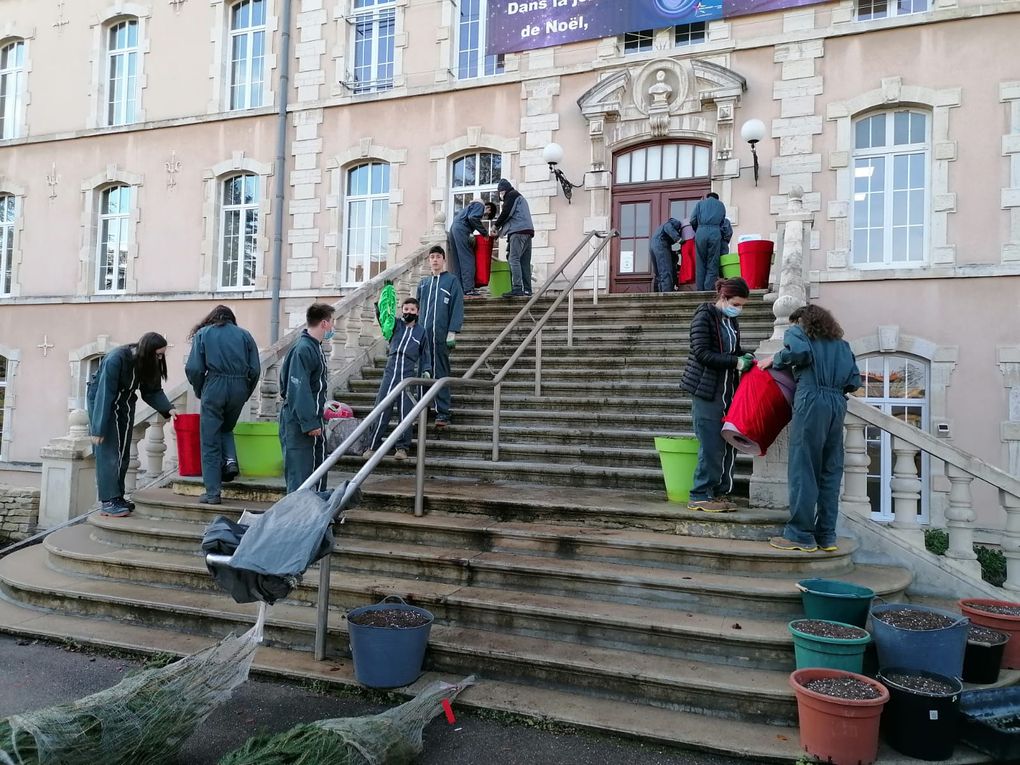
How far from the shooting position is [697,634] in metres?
4.04

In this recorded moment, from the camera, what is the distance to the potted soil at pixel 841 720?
324cm

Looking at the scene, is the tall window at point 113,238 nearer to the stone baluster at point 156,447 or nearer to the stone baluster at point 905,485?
the stone baluster at point 156,447

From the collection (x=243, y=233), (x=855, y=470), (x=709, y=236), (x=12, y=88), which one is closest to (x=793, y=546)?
(x=855, y=470)

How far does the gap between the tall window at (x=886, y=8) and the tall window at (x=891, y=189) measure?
4.79 feet

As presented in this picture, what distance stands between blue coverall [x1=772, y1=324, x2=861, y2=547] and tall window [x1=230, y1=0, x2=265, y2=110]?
13.5 meters

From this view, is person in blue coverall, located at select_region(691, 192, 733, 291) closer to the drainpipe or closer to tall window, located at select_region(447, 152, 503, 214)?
tall window, located at select_region(447, 152, 503, 214)

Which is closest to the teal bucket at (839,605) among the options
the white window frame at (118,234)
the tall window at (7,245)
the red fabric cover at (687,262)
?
the red fabric cover at (687,262)

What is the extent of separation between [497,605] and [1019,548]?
3.42 m

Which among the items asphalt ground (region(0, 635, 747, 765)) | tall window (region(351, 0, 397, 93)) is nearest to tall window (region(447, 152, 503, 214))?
tall window (region(351, 0, 397, 93))

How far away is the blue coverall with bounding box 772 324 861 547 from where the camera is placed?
4645 mm

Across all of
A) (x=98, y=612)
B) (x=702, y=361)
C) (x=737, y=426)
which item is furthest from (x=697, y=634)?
(x=98, y=612)

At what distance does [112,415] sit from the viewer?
263 inches

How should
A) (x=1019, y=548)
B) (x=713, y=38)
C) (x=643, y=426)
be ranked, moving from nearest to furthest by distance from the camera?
(x=1019, y=548)
(x=643, y=426)
(x=713, y=38)

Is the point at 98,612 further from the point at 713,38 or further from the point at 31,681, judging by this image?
the point at 713,38
